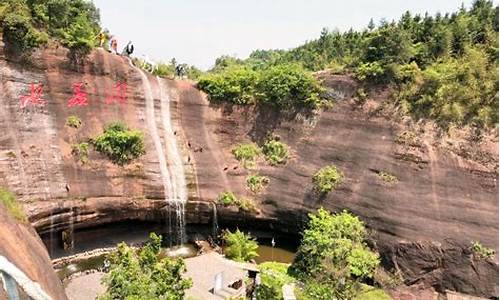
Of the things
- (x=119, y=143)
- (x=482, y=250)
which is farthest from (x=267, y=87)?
(x=482, y=250)

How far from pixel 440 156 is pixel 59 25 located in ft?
60.6

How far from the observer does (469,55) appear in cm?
2058

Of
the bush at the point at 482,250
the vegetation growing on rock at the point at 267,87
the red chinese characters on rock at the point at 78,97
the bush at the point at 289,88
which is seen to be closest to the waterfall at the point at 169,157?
the vegetation growing on rock at the point at 267,87

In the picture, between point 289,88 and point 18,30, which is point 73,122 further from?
point 289,88

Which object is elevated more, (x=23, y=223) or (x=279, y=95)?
(x=279, y=95)

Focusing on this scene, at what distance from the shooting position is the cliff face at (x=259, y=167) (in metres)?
17.6

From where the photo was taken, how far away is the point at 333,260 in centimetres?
1655

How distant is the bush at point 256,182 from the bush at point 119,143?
5325 mm

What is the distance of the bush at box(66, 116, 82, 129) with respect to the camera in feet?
66.7

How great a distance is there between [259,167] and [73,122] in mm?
9003

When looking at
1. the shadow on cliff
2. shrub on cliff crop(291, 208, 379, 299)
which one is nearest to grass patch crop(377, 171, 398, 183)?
shrub on cliff crop(291, 208, 379, 299)

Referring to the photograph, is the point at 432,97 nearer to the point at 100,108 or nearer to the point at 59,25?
the point at 100,108

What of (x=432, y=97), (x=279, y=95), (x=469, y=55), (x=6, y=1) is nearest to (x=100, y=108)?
(x=6, y=1)

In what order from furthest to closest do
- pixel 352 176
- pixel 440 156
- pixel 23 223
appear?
pixel 352 176
pixel 440 156
pixel 23 223
